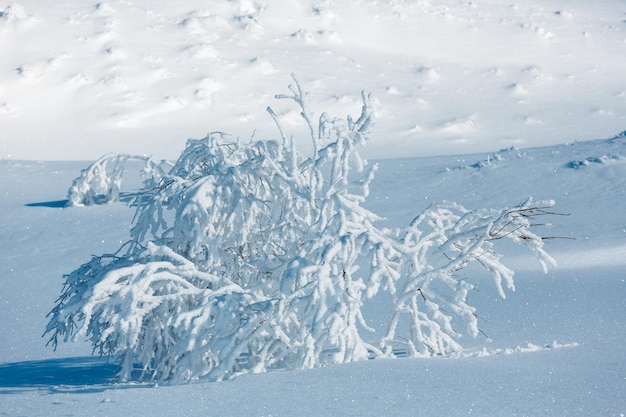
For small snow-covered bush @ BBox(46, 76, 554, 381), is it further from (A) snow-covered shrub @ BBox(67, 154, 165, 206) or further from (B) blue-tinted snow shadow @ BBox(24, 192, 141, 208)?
(B) blue-tinted snow shadow @ BBox(24, 192, 141, 208)

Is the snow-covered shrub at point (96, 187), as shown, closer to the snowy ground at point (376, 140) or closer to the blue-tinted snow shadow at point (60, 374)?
the snowy ground at point (376, 140)

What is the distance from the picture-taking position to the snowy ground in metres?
4.54

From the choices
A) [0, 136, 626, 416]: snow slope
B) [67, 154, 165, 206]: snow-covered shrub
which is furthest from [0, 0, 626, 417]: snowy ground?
[67, 154, 165, 206]: snow-covered shrub

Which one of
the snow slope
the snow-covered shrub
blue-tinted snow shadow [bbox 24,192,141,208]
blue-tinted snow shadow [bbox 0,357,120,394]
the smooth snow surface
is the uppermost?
the smooth snow surface

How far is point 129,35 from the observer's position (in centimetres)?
2583

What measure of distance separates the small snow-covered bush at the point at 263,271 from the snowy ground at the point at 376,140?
34 centimetres

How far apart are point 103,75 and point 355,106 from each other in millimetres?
7229

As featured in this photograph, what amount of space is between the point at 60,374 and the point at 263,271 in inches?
66.6

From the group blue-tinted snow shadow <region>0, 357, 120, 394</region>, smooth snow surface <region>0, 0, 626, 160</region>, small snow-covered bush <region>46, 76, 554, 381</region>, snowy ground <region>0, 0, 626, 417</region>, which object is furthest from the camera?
smooth snow surface <region>0, 0, 626, 160</region>

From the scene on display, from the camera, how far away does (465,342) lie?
648 centimetres

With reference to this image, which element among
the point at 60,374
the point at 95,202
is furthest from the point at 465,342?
the point at 95,202

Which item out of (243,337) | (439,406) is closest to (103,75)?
(243,337)

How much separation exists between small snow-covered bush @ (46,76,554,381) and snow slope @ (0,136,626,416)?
33 centimetres

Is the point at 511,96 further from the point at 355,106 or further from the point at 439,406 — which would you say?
the point at 439,406
